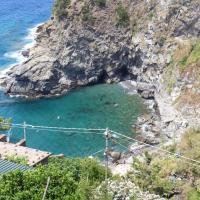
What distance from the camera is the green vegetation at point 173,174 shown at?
37750mm

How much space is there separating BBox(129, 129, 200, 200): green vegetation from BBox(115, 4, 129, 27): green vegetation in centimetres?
3399

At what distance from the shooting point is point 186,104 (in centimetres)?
6831

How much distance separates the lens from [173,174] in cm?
4562

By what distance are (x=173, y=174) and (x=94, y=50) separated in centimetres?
4545

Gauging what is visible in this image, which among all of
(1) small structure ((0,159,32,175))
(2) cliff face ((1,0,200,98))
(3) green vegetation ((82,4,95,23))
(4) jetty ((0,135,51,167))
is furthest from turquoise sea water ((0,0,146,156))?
(1) small structure ((0,159,32,175))

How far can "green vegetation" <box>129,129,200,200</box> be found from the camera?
3775 cm

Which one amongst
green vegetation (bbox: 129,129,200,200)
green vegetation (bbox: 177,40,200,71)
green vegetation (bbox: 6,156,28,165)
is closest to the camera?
green vegetation (bbox: 6,156,28,165)

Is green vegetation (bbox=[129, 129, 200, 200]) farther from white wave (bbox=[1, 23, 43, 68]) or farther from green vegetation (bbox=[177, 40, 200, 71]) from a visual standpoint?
white wave (bbox=[1, 23, 43, 68])

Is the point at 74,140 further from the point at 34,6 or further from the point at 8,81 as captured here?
the point at 34,6

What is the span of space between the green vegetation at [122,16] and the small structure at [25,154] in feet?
165

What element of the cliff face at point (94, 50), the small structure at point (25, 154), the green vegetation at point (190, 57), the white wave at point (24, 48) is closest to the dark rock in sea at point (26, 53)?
the white wave at point (24, 48)

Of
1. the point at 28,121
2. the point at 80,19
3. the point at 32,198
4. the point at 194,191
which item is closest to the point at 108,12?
the point at 80,19

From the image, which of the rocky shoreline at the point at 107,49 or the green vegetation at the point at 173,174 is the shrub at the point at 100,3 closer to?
the rocky shoreline at the point at 107,49

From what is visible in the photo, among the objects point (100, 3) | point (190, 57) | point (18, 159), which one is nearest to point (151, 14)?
point (100, 3)
